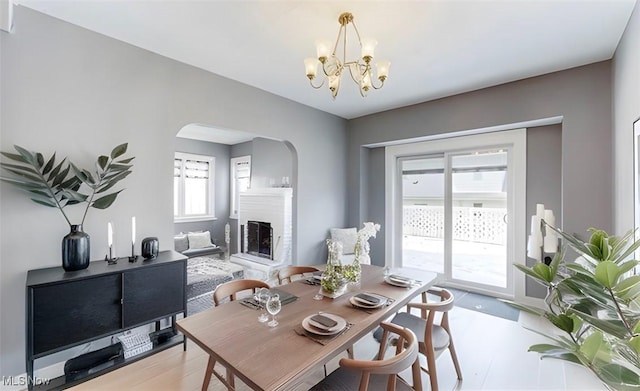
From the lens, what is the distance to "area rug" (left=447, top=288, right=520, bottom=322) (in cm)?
328

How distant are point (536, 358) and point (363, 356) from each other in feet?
5.06

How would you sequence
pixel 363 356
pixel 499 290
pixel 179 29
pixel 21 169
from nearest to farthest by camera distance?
pixel 21 169 < pixel 179 29 < pixel 363 356 < pixel 499 290

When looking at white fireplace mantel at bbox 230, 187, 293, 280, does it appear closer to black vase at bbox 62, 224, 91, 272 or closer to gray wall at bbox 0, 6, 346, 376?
gray wall at bbox 0, 6, 346, 376

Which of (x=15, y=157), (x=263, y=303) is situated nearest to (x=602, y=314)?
(x=263, y=303)

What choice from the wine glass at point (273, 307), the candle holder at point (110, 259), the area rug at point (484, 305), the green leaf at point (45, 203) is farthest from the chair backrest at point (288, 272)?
the area rug at point (484, 305)

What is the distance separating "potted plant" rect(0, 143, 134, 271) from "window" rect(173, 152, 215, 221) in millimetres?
3897

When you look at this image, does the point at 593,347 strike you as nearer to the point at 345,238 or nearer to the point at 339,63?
the point at 339,63

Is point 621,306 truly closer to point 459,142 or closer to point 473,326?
point 473,326

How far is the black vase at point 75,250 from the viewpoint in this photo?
2.01 metres

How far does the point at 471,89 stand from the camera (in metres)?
3.46

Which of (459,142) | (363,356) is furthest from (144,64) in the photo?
(459,142)

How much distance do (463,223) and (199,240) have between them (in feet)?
16.8

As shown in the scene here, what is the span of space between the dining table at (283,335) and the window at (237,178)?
476 cm

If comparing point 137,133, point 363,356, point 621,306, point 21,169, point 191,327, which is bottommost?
point 363,356
